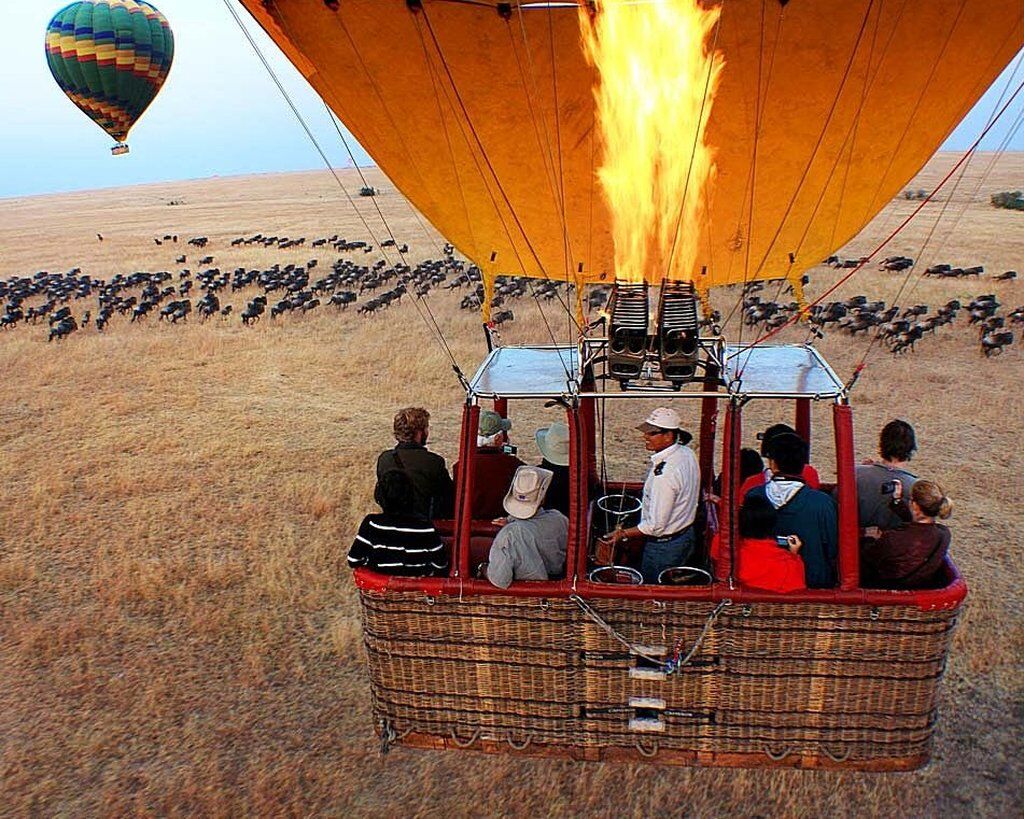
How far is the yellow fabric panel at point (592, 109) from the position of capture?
6207mm

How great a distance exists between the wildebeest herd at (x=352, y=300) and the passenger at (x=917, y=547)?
10.0 meters

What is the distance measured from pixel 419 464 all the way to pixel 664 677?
1.97 meters

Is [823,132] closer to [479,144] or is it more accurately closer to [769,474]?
[479,144]

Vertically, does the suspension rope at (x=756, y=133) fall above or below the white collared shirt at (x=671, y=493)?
above

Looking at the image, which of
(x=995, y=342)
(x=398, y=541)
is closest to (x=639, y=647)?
(x=398, y=541)

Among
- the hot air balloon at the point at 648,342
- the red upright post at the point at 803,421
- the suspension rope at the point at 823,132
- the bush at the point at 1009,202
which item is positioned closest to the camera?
the hot air balloon at the point at 648,342

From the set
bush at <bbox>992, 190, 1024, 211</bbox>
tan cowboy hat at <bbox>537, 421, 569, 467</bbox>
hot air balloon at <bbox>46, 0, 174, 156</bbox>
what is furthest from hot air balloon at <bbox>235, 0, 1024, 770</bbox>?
bush at <bbox>992, 190, 1024, 211</bbox>

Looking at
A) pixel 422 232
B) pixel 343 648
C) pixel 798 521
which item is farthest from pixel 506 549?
pixel 422 232

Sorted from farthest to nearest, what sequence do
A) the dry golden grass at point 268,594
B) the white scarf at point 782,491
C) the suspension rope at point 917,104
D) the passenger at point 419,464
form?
the suspension rope at point 917,104 → the passenger at point 419,464 → the dry golden grass at point 268,594 → the white scarf at point 782,491

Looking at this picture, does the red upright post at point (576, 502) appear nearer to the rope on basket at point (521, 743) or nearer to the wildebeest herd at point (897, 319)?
the rope on basket at point (521, 743)

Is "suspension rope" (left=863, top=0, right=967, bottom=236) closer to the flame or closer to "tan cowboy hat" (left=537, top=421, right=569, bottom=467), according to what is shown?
the flame

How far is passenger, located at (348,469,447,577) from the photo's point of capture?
13.2 ft

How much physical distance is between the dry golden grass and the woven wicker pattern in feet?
1.64

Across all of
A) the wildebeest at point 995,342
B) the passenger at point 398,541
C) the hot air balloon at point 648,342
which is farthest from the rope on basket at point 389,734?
the wildebeest at point 995,342
